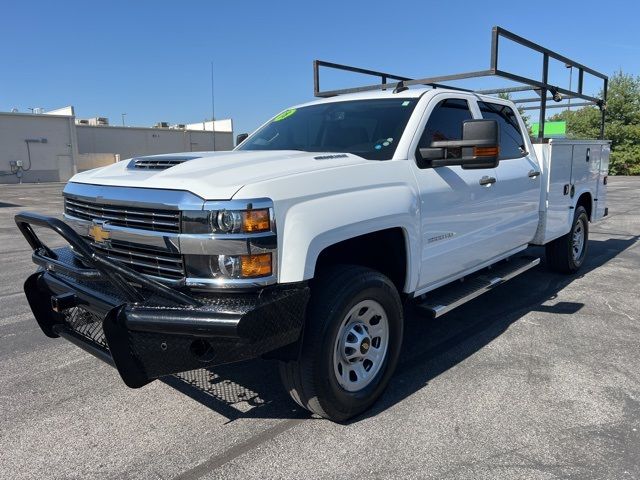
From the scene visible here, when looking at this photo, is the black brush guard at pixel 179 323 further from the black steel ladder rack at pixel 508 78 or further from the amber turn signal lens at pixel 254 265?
the black steel ladder rack at pixel 508 78

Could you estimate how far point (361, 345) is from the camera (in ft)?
10.7

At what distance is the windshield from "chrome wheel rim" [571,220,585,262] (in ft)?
13.1

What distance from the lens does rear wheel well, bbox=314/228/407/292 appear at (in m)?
3.36

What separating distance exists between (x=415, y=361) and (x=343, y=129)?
6.21 ft

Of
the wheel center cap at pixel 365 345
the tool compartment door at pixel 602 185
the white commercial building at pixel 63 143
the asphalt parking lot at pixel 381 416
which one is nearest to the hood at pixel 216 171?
the wheel center cap at pixel 365 345

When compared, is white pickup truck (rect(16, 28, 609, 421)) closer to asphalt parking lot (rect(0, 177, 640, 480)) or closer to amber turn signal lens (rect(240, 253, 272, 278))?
amber turn signal lens (rect(240, 253, 272, 278))

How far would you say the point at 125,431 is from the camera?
10.3ft

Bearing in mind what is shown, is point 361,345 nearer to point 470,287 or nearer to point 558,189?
point 470,287

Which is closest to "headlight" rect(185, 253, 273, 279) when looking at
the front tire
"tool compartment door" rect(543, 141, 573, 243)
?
the front tire

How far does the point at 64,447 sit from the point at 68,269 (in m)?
1.03

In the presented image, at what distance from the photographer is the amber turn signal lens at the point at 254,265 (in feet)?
8.63

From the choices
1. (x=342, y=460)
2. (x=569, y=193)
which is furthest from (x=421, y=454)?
(x=569, y=193)

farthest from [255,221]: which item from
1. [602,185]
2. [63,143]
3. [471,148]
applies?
[63,143]

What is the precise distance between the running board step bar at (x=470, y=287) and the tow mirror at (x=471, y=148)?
3.37 feet
